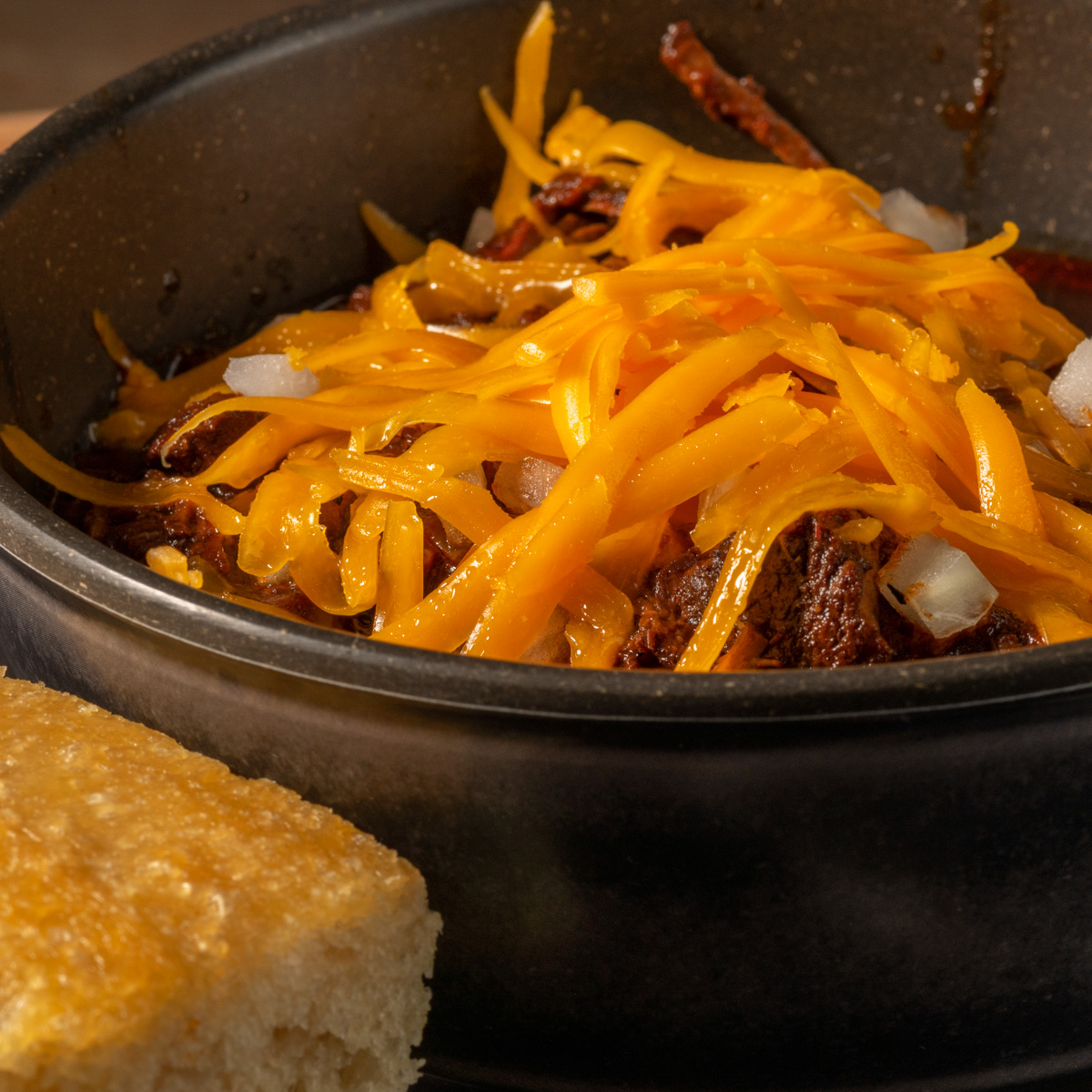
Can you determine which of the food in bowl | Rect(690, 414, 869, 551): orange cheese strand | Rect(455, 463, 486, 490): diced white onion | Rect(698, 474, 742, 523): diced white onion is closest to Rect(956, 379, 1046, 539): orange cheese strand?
the food in bowl

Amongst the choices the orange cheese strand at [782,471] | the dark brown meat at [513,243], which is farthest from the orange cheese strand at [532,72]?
the orange cheese strand at [782,471]

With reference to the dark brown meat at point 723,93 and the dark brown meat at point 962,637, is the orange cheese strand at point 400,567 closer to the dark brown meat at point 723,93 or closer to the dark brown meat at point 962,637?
the dark brown meat at point 962,637

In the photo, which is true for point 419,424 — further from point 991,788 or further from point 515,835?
point 991,788

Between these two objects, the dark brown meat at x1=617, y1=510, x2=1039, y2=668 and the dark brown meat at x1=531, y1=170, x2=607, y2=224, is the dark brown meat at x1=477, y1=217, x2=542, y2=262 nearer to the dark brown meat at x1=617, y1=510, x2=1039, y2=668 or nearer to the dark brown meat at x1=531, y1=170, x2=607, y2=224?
the dark brown meat at x1=531, y1=170, x2=607, y2=224

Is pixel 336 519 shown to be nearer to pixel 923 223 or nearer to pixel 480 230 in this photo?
pixel 480 230

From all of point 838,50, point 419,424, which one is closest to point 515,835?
point 419,424

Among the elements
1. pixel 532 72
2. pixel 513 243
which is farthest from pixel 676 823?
pixel 532 72

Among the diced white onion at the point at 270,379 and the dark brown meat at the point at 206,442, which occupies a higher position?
the diced white onion at the point at 270,379
